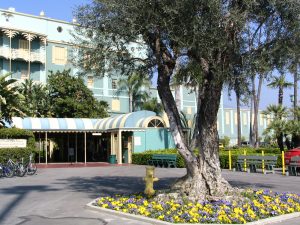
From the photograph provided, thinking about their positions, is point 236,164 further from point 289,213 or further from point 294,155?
point 289,213

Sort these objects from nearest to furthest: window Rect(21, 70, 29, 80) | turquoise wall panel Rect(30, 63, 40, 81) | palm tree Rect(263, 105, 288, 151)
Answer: palm tree Rect(263, 105, 288, 151) → window Rect(21, 70, 29, 80) → turquoise wall panel Rect(30, 63, 40, 81)

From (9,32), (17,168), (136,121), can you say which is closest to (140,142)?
(136,121)

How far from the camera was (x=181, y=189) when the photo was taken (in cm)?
1119

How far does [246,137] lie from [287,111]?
45.1 meters

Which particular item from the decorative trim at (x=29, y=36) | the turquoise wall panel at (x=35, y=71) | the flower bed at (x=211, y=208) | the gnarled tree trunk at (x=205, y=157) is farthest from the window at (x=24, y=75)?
the gnarled tree trunk at (x=205, y=157)

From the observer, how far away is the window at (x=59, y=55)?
50591 mm

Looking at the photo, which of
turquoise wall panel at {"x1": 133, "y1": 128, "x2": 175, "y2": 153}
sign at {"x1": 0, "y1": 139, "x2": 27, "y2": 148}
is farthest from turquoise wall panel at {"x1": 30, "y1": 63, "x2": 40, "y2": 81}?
sign at {"x1": 0, "y1": 139, "x2": 27, "y2": 148}

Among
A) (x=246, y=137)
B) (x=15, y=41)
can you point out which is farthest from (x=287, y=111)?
(x=246, y=137)

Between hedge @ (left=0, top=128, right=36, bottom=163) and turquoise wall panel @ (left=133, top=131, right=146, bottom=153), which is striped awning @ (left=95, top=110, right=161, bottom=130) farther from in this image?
hedge @ (left=0, top=128, right=36, bottom=163)

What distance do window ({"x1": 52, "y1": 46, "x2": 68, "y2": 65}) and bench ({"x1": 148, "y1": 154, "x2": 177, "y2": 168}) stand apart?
24.7 metres

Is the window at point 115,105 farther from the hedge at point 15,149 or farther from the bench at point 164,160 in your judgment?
the hedge at point 15,149

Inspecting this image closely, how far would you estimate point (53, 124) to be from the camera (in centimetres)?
3581

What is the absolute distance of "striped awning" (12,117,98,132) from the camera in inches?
1361

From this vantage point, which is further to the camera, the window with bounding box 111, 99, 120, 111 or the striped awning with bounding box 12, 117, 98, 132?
the window with bounding box 111, 99, 120, 111
